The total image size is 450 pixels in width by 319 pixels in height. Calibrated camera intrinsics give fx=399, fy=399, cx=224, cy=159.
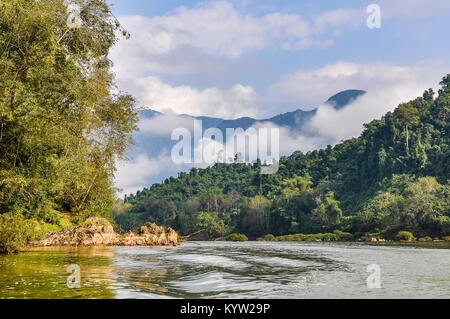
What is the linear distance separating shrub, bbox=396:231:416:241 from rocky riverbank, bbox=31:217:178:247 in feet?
149

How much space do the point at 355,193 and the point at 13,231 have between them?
108m

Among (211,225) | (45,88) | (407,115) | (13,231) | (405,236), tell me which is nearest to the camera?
(45,88)

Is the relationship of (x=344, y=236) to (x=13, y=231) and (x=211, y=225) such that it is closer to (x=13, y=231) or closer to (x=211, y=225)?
(x=211, y=225)

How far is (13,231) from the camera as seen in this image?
19609 millimetres

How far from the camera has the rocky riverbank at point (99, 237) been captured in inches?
1329

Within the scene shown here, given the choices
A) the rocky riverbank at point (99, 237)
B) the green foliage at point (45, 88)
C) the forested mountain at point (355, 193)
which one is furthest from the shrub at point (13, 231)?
the forested mountain at point (355, 193)

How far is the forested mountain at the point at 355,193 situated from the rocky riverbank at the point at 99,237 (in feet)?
165

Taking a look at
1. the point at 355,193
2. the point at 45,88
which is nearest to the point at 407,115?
the point at 355,193

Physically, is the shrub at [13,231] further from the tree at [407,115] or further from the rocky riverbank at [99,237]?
the tree at [407,115]

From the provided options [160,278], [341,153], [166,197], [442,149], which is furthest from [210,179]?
[160,278]

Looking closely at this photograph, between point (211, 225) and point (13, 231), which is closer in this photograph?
point (13, 231)

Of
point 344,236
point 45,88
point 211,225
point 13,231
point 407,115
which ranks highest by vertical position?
point 407,115
